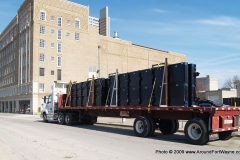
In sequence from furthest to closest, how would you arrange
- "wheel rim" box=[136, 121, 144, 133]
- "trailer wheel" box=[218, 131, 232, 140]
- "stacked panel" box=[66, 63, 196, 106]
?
"wheel rim" box=[136, 121, 144, 133] < "trailer wheel" box=[218, 131, 232, 140] < "stacked panel" box=[66, 63, 196, 106]

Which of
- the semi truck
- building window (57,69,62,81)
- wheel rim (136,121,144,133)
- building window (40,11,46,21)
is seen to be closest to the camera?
the semi truck

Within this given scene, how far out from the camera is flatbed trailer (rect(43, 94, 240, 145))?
11.4 metres

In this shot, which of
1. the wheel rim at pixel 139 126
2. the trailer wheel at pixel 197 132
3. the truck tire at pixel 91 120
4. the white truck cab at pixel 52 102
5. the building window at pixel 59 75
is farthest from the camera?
the building window at pixel 59 75

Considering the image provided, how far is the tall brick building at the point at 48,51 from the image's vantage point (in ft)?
190

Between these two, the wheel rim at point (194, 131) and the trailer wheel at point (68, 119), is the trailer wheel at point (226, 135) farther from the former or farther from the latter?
the trailer wheel at point (68, 119)

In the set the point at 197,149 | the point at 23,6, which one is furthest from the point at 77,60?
the point at 197,149

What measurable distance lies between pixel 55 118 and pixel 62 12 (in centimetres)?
4309

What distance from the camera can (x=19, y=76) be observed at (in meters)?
64.8

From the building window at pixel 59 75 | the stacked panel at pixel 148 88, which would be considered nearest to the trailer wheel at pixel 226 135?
the stacked panel at pixel 148 88

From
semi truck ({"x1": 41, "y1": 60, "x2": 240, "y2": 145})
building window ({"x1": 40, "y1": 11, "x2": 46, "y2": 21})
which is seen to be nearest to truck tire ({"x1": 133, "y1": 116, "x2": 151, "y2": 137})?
semi truck ({"x1": 41, "y1": 60, "x2": 240, "y2": 145})

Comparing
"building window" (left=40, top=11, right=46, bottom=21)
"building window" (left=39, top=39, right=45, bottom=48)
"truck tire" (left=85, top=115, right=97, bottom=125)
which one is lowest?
"truck tire" (left=85, top=115, right=97, bottom=125)

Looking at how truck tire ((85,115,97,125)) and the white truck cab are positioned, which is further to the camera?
the white truck cab

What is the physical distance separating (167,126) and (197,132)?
11.8 ft

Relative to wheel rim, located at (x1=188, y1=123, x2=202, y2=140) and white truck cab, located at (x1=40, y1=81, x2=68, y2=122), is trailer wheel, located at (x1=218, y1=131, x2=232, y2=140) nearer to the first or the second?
wheel rim, located at (x1=188, y1=123, x2=202, y2=140)
